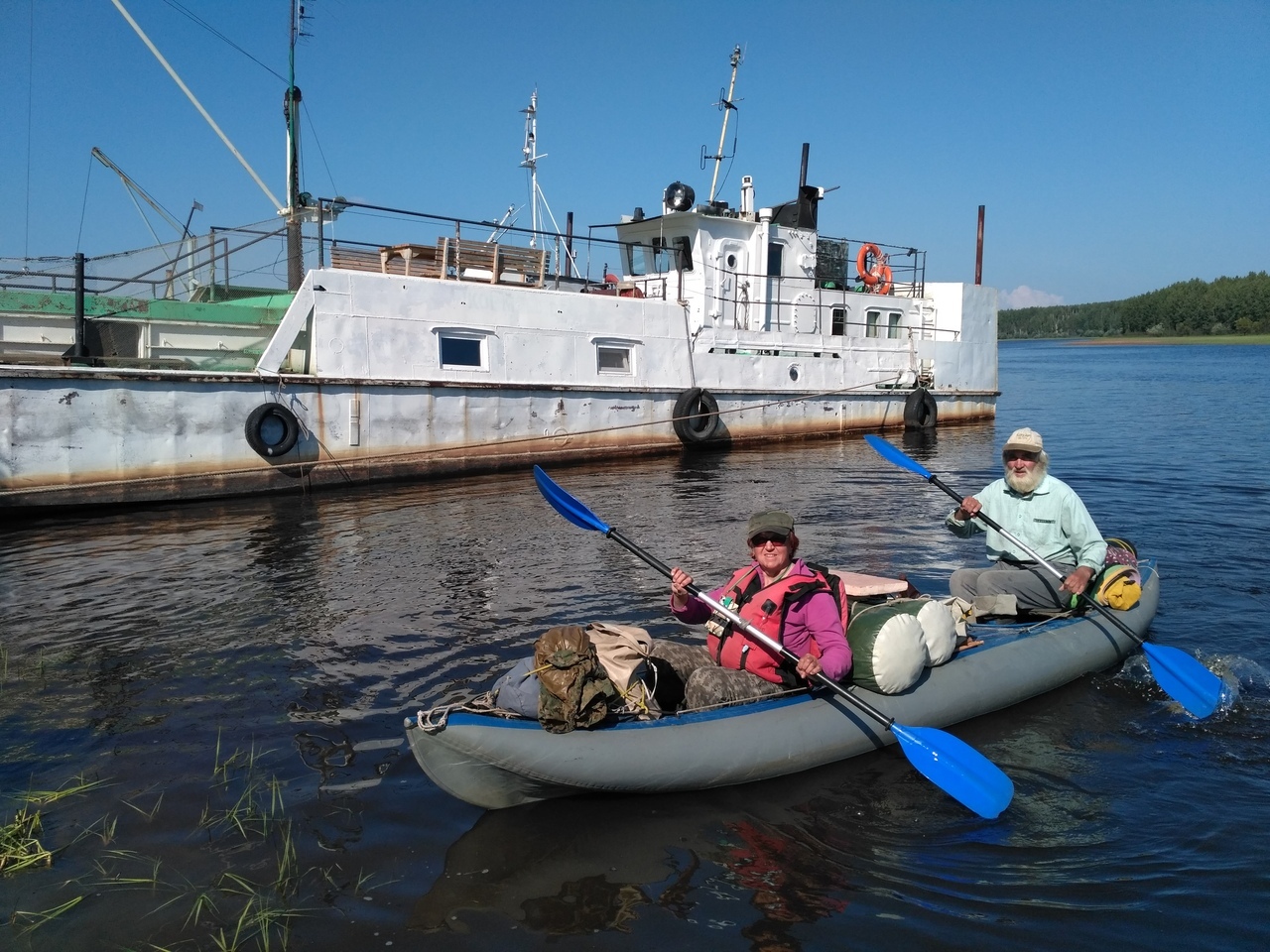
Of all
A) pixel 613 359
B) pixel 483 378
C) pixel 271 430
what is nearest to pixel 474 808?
pixel 271 430

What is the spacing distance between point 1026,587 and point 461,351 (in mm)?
11396

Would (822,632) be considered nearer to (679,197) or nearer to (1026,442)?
(1026,442)

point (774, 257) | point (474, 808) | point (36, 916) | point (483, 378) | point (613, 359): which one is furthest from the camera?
point (774, 257)

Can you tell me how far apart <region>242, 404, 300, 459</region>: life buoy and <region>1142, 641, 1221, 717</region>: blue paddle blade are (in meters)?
12.2

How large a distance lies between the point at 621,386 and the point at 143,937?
49.4ft

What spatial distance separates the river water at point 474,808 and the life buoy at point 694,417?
8.39m

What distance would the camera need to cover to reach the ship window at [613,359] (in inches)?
718

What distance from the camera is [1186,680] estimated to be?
6324 millimetres

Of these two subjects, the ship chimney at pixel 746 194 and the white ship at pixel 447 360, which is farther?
the ship chimney at pixel 746 194

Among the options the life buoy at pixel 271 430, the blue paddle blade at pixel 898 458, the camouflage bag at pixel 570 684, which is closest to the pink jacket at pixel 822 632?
the camouflage bag at pixel 570 684

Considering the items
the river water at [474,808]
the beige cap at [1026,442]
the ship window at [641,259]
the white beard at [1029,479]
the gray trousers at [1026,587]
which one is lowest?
the river water at [474,808]

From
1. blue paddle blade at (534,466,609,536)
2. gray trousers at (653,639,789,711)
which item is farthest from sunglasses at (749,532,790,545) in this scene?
blue paddle blade at (534,466,609,536)

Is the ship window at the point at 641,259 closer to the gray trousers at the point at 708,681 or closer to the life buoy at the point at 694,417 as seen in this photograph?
the life buoy at the point at 694,417

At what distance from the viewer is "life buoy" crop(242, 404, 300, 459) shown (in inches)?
558
